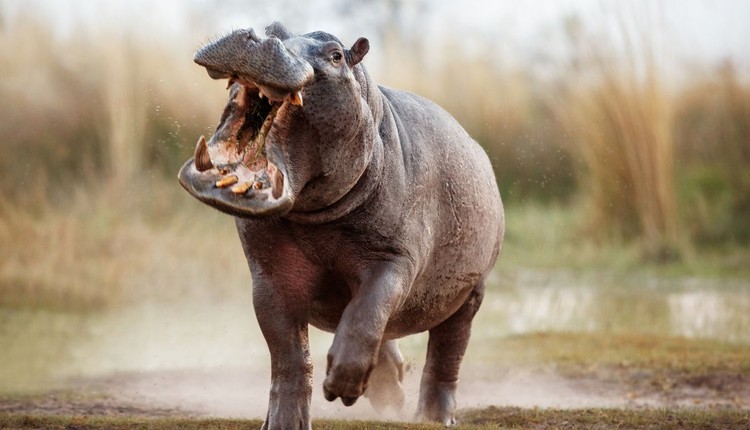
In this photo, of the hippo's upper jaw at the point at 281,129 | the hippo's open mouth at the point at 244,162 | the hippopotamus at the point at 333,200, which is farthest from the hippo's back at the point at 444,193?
the hippo's open mouth at the point at 244,162

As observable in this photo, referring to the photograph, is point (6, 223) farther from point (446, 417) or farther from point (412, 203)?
point (412, 203)

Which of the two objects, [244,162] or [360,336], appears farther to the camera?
[360,336]

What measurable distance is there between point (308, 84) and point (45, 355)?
15.4ft

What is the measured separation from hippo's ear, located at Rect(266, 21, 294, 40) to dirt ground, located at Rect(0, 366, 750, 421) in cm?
223

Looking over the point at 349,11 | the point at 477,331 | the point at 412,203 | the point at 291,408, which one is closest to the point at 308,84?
the point at 412,203

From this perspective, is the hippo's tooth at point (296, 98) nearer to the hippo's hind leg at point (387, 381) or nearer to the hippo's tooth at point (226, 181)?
the hippo's tooth at point (226, 181)

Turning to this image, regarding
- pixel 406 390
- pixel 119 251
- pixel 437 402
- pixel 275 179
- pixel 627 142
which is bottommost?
pixel 437 402

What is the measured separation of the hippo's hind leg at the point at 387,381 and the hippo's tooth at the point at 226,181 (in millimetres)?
2232

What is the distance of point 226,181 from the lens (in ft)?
11.4

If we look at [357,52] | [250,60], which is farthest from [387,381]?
[250,60]

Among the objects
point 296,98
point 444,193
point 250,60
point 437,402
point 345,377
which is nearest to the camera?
point 250,60

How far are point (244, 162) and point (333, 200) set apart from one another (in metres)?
0.44

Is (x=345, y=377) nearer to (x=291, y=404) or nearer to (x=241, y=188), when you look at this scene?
(x=291, y=404)

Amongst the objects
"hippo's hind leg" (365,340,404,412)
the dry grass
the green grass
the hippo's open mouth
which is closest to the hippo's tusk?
the hippo's open mouth
